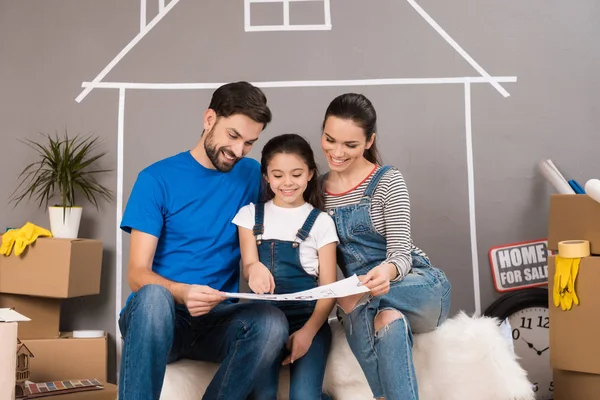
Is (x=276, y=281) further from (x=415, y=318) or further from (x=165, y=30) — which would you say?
(x=165, y=30)

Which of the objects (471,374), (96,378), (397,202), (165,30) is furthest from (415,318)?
(165,30)

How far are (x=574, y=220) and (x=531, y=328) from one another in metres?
0.59

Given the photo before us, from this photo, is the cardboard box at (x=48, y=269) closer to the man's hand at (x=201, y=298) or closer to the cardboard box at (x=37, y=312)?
the cardboard box at (x=37, y=312)

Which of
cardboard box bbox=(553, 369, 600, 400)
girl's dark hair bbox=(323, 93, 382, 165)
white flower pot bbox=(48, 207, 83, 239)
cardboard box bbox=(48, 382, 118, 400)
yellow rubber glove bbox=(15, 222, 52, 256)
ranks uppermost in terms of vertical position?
girl's dark hair bbox=(323, 93, 382, 165)

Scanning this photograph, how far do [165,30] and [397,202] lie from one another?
1.49 meters

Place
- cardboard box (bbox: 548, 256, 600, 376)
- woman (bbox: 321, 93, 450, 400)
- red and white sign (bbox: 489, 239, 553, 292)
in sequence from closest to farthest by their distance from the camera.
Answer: woman (bbox: 321, 93, 450, 400), cardboard box (bbox: 548, 256, 600, 376), red and white sign (bbox: 489, 239, 553, 292)

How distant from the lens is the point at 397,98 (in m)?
2.85

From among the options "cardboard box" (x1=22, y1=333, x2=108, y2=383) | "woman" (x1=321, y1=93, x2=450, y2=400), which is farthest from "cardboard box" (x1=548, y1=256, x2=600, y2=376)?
"cardboard box" (x1=22, y1=333, x2=108, y2=383)

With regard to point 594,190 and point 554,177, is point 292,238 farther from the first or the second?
point 554,177

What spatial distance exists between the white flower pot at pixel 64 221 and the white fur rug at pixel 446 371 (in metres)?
1.06

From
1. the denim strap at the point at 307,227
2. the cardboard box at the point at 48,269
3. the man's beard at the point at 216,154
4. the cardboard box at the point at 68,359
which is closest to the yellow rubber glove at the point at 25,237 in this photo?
the cardboard box at the point at 48,269

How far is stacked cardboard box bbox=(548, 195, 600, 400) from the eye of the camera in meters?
2.18

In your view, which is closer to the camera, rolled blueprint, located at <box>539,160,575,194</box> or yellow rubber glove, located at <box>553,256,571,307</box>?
yellow rubber glove, located at <box>553,256,571,307</box>

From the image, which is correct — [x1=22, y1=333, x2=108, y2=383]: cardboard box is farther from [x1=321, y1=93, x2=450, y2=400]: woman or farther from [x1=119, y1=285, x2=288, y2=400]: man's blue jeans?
[x1=321, y1=93, x2=450, y2=400]: woman
